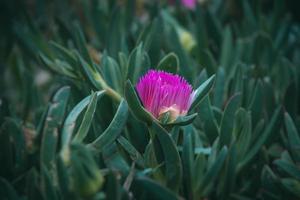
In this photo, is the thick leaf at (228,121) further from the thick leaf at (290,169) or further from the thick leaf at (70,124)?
the thick leaf at (70,124)

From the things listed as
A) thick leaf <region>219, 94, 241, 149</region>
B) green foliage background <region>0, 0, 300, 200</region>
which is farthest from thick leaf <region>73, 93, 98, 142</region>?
thick leaf <region>219, 94, 241, 149</region>

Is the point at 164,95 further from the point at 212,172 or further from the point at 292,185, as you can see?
the point at 292,185

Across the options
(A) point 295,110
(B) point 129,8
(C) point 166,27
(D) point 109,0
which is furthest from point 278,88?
(D) point 109,0

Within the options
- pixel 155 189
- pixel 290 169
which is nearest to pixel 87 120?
pixel 155 189

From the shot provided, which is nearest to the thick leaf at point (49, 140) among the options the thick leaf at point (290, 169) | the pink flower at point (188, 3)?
the thick leaf at point (290, 169)

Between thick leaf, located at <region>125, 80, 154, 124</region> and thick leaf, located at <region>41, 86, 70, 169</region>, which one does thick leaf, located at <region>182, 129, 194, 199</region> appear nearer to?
thick leaf, located at <region>125, 80, 154, 124</region>

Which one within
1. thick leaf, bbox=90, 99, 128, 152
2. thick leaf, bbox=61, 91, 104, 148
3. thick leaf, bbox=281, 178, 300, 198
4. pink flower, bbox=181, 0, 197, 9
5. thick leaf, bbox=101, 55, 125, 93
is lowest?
thick leaf, bbox=281, 178, 300, 198

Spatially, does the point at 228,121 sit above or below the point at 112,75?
below
